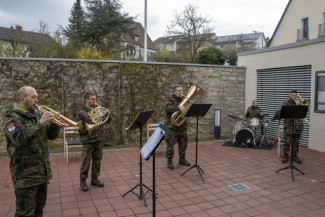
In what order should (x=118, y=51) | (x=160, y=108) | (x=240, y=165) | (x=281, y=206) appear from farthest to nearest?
(x=118, y=51) → (x=160, y=108) → (x=240, y=165) → (x=281, y=206)

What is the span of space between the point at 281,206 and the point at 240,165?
230cm

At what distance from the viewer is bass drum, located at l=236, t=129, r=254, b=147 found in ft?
27.8

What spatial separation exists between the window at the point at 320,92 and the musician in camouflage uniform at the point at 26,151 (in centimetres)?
795

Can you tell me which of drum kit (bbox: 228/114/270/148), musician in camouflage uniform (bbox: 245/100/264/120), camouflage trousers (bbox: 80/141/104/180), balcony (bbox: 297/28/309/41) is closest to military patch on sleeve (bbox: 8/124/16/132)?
camouflage trousers (bbox: 80/141/104/180)

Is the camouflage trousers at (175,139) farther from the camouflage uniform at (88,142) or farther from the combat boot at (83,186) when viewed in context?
the combat boot at (83,186)

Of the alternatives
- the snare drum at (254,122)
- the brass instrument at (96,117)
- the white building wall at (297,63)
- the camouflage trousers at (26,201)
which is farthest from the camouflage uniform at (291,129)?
the camouflage trousers at (26,201)

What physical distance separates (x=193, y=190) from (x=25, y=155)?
3181mm

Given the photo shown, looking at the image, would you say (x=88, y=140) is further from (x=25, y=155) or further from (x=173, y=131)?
(x=173, y=131)

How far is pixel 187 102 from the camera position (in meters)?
→ 5.65

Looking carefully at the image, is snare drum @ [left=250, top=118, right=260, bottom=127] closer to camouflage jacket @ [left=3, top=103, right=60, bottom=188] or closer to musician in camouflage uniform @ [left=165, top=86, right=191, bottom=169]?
musician in camouflage uniform @ [left=165, top=86, right=191, bottom=169]

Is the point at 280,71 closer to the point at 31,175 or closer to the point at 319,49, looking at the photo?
the point at 319,49

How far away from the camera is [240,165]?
6.70m

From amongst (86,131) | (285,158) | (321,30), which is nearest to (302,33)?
(321,30)

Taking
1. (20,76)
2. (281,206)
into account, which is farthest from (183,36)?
(281,206)
